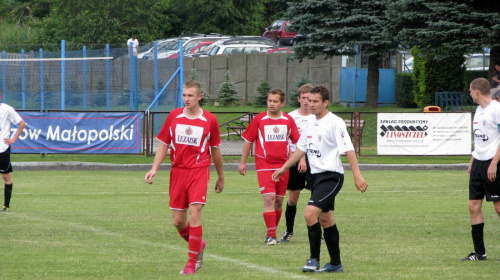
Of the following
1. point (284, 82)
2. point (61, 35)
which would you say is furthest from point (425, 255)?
point (61, 35)

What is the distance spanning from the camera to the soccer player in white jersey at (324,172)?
336 inches

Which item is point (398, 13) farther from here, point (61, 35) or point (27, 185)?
point (61, 35)

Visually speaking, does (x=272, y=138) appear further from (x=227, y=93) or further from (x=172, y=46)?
(x=172, y=46)

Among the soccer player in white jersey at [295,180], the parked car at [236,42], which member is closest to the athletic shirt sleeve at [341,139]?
the soccer player in white jersey at [295,180]

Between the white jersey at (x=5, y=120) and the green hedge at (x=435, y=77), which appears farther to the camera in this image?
the green hedge at (x=435, y=77)

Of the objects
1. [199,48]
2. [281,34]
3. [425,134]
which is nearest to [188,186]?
[425,134]

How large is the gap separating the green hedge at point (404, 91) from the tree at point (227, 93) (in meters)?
7.68

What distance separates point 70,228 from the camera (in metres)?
12.2

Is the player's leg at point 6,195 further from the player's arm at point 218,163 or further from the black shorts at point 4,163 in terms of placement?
the player's arm at point 218,163

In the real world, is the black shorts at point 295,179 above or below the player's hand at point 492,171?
below

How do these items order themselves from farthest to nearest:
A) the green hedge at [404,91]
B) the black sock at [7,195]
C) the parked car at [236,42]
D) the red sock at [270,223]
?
1. the parked car at [236,42]
2. the green hedge at [404,91]
3. the black sock at [7,195]
4. the red sock at [270,223]

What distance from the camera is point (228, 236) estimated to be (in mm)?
11430

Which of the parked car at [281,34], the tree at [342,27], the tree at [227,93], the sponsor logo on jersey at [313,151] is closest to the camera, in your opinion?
the sponsor logo on jersey at [313,151]

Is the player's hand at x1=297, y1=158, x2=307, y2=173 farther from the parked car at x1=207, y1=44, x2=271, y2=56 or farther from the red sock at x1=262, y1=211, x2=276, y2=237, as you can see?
the parked car at x1=207, y1=44, x2=271, y2=56
